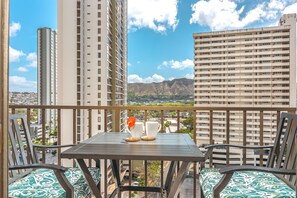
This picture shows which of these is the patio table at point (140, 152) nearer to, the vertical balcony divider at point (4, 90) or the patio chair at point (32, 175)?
the patio chair at point (32, 175)

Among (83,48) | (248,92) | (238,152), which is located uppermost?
(83,48)

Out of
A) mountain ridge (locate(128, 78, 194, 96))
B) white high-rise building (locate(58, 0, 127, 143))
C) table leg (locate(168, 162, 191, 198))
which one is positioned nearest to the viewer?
table leg (locate(168, 162, 191, 198))

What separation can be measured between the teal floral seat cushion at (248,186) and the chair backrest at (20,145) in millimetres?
1498

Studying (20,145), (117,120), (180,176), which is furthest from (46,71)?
(180,176)

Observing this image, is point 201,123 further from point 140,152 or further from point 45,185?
point 45,185

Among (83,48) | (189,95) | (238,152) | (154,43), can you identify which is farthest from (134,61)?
(238,152)

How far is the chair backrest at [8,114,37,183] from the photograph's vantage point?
2000 millimetres

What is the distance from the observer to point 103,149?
1.70 m

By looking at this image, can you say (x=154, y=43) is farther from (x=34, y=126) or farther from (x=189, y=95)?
(x=34, y=126)

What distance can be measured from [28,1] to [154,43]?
98.4 inches

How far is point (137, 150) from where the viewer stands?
1.66 meters

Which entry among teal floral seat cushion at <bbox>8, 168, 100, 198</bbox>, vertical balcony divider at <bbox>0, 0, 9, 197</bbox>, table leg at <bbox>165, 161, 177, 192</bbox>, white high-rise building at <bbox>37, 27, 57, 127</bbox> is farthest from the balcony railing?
vertical balcony divider at <bbox>0, 0, 9, 197</bbox>

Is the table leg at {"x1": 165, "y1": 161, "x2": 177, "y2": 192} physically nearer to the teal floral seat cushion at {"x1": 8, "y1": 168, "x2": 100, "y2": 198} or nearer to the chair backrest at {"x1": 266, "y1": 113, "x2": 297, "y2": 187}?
the teal floral seat cushion at {"x1": 8, "y1": 168, "x2": 100, "y2": 198}

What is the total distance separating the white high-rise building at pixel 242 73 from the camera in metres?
3.19
